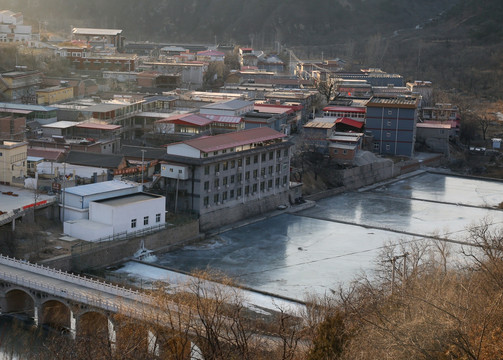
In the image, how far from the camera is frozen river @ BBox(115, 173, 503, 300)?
11.2 m

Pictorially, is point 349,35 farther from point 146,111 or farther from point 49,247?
Result: point 49,247

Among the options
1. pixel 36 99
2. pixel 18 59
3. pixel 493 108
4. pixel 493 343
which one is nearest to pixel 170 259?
pixel 493 343

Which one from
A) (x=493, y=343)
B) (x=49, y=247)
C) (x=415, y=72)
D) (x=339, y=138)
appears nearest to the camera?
(x=493, y=343)

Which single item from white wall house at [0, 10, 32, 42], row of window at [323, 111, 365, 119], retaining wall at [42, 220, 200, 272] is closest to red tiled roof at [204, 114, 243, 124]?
row of window at [323, 111, 365, 119]

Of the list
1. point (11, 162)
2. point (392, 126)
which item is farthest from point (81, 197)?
point (392, 126)

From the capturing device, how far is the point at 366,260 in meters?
11.9

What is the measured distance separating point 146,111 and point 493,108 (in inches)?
488

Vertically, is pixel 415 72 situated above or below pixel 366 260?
above

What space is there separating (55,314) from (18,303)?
726 millimetres

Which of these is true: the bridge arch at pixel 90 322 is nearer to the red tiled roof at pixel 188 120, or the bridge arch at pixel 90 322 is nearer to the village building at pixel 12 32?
the red tiled roof at pixel 188 120

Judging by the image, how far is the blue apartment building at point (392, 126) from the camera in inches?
749

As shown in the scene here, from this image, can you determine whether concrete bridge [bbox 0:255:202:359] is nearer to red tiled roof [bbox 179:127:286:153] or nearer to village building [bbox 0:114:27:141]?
red tiled roof [bbox 179:127:286:153]

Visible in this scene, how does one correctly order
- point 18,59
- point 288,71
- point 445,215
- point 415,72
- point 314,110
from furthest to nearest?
1. point 415,72
2. point 288,71
3. point 18,59
4. point 314,110
5. point 445,215

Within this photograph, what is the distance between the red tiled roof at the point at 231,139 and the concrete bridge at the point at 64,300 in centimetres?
427
